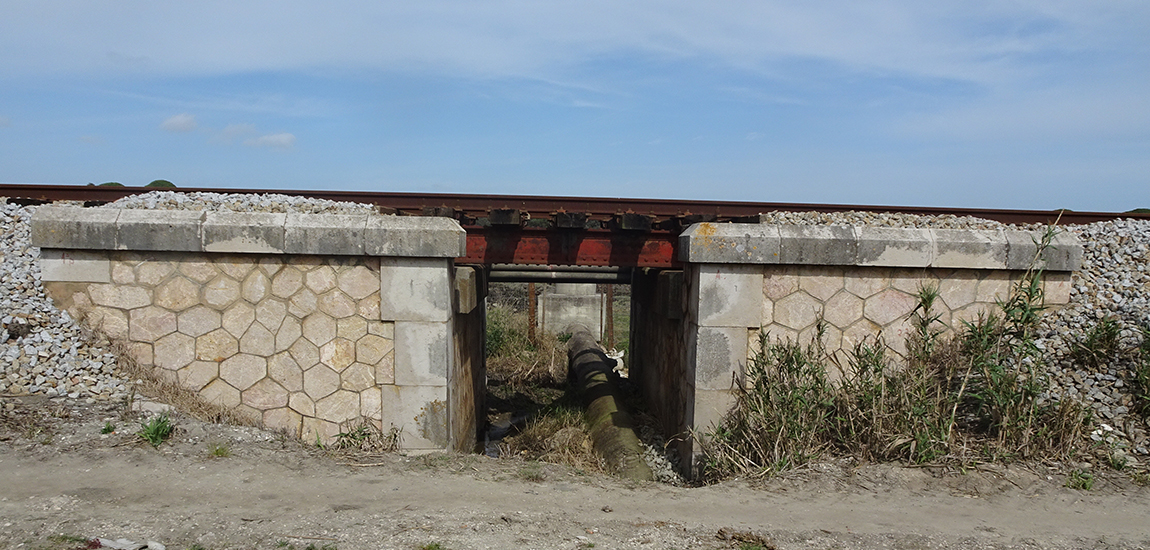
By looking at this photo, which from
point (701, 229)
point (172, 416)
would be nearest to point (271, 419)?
point (172, 416)

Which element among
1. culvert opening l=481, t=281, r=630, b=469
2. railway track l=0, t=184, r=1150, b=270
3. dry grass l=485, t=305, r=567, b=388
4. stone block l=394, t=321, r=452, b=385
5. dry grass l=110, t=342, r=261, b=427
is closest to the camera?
dry grass l=110, t=342, r=261, b=427

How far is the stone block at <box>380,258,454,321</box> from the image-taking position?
5.33 metres

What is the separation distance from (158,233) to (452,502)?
2987 millimetres

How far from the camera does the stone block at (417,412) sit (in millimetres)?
Answer: 5406

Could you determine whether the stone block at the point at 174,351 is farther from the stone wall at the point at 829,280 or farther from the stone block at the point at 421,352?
the stone wall at the point at 829,280

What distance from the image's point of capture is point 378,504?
4.21m

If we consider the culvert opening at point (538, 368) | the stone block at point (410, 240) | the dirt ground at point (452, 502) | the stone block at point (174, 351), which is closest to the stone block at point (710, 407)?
the dirt ground at point (452, 502)

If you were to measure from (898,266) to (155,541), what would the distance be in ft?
16.5

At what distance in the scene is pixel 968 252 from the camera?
5.46 meters

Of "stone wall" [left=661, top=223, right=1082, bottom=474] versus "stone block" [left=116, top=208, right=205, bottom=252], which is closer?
"stone block" [left=116, top=208, right=205, bottom=252]

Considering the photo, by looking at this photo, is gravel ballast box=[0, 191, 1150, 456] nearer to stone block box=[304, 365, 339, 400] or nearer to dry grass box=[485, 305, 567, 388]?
stone block box=[304, 365, 339, 400]

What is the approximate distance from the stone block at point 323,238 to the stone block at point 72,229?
1292 millimetres

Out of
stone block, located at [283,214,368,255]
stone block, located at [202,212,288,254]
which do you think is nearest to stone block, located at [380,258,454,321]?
stone block, located at [283,214,368,255]

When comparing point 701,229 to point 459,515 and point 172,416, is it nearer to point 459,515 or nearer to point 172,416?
point 459,515
